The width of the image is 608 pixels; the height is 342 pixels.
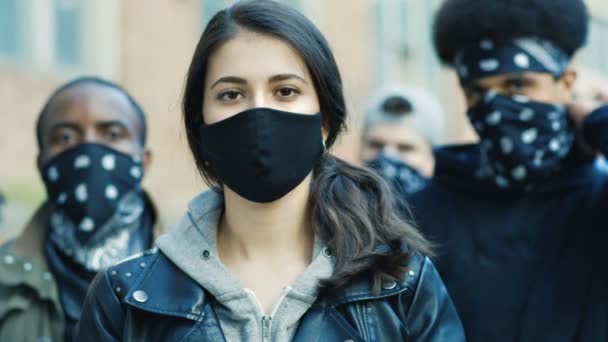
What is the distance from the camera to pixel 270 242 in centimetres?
343

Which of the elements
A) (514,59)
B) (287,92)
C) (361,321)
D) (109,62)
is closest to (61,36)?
(109,62)

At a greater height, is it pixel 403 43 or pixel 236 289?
pixel 236 289

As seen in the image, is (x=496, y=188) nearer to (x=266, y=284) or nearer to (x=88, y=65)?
(x=266, y=284)

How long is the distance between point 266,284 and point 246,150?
0.39m

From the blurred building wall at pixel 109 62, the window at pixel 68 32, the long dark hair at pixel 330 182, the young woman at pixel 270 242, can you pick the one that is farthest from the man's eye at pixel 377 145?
the window at pixel 68 32

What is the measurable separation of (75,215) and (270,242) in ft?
A: 5.44

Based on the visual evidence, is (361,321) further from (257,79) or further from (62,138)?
(62,138)

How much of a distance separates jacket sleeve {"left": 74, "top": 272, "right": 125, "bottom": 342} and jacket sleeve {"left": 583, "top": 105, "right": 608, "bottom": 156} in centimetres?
206

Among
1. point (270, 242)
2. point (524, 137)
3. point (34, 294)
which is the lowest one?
point (34, 294)

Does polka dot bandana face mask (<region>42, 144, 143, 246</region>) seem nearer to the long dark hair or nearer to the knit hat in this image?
the long dark hair

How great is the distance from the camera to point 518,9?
4691 mm

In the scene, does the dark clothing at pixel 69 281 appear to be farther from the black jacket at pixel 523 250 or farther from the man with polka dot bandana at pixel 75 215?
the black jacket at pixel 523 250

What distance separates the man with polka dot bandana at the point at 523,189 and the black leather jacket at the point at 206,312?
1.05m

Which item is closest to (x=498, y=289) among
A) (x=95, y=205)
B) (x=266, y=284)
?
(x=266, y=284)
